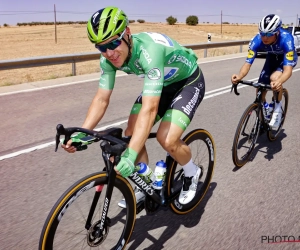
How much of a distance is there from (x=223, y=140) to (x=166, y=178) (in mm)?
2711

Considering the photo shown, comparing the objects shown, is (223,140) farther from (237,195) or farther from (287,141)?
(237,195)

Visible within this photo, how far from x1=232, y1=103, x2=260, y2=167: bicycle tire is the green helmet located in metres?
2.54

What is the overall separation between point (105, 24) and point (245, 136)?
3.11 meters

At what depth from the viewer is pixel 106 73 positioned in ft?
9.80

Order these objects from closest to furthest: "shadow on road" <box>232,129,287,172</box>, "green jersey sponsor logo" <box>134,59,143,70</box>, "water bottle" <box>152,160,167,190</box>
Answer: "green jersey sponsor logo" <box>134,59,143,70</box> < "water bottle" <box>152,160,167,190</box> < "shadow on road" <box>232,129,287,172</box>

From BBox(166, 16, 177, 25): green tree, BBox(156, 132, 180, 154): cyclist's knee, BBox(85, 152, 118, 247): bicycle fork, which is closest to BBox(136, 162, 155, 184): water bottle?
BBox(156, 132, 180, 154): cyclist's knee

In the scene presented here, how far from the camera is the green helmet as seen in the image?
244 centimetres

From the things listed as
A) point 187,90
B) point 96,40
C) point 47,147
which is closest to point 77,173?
point 47,147

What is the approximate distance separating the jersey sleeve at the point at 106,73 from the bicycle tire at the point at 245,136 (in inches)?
85.3

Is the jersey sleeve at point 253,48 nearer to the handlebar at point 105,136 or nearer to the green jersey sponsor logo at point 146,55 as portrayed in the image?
the green jersey sponsor logo at point 146,55

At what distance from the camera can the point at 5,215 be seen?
341cm

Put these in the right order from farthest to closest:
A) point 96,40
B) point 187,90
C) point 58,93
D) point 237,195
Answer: point 58,93
point 237,195
point 187,90
point 96,40

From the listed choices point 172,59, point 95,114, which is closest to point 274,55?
point 172,59

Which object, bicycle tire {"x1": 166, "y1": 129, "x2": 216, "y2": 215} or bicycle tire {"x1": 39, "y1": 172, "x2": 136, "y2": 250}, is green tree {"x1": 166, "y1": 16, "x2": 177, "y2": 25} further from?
bicycle tire {"x1": 39, "y1": 172, "x2": 136, "y2": 250}
